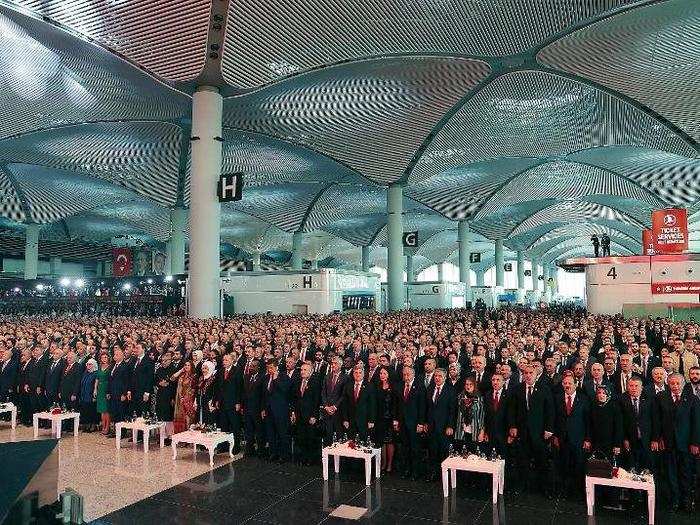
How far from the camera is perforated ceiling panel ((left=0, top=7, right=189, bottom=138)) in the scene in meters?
22.6

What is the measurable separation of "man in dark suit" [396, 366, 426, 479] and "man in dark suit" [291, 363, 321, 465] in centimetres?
140

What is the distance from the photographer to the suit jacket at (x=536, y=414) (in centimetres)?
754

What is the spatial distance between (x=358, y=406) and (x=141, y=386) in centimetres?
457

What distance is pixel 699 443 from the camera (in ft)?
22.0

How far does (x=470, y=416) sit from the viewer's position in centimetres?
793

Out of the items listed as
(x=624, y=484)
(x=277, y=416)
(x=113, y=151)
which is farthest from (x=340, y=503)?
(x=113, y=151)

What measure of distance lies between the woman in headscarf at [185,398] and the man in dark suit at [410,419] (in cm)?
377

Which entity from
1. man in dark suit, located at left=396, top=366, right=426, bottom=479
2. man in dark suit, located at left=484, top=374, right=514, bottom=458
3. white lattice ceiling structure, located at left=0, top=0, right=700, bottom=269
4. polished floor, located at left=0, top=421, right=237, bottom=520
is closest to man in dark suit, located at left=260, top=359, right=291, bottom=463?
polished floor, located at left=0, top=421, right=237, bottom=520

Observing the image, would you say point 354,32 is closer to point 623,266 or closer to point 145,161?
point 623,266

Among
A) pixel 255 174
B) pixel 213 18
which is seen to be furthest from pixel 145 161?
pixel 213 18

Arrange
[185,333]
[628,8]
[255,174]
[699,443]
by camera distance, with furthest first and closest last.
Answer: [255,174], [628,8], [185,333], [699,443]

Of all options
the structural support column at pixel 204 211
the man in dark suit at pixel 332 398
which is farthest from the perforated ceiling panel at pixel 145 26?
the man in dark suit at pixel 332 398

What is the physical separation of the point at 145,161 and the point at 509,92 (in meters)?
23.1

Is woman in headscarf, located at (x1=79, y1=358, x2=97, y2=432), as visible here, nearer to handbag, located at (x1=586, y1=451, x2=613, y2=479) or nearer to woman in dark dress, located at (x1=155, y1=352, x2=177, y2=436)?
woman in dark dress, located at (x1=155, y1=352, x2=177, y2=436)
